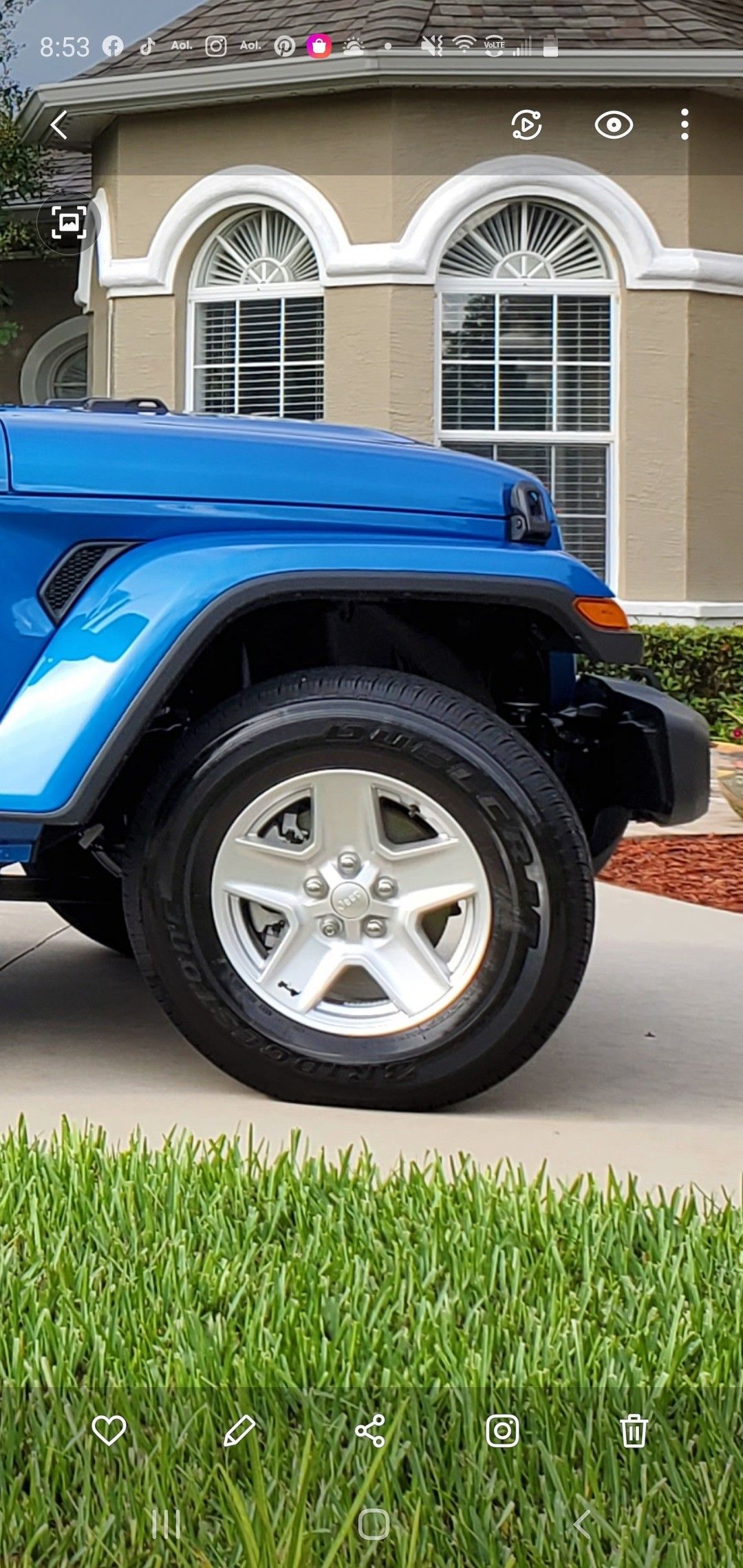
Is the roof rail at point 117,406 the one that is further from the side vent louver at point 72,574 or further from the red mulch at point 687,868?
the red mulch at point 687,868

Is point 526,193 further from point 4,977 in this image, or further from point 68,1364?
point 68,1364

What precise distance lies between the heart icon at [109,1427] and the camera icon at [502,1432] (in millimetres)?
435

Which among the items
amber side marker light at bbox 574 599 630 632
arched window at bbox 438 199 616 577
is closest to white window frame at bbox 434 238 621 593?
arched window at bbox 438 199 616 577

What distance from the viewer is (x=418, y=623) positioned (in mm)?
4340

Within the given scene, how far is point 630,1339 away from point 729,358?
11653 mm

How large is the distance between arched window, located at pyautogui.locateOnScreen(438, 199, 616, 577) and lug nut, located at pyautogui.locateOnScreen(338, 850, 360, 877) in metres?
9.47

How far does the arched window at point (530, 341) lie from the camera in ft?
42.9

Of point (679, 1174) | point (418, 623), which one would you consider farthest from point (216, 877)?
point (679, 1174)

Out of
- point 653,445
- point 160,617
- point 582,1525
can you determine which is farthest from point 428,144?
point 582,1525

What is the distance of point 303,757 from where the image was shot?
12.7 ft

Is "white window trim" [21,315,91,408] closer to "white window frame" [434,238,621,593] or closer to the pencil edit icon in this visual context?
"white window frame" [434,238,621,593]

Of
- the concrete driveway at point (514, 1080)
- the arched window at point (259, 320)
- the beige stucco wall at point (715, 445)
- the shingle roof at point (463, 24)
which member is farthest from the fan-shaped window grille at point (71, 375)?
the concrete driveway at point (514, 1080)

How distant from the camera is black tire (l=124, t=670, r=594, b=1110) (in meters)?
3.81

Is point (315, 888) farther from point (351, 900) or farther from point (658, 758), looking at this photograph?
point (658, 758)
